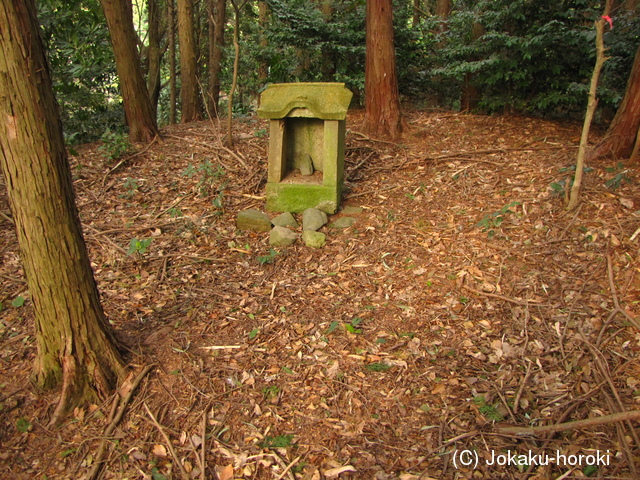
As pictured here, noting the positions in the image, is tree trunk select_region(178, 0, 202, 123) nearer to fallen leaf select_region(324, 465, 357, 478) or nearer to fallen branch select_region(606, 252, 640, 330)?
fallen branch select_region(606, 252, 640, 330)

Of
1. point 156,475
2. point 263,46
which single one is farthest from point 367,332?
point 263,46

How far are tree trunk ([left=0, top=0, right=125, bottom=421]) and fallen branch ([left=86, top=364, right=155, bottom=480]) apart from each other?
143 mm

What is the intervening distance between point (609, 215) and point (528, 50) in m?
3.08

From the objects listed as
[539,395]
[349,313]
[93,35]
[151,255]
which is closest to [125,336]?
[151,255]

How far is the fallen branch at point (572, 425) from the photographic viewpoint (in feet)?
8.07

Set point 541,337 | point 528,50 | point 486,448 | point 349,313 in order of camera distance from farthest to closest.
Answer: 1. point 528,50
2. point 349,313
3. point 541,337
4. point 486,448

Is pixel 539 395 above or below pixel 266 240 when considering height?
below

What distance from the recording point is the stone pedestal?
4.99 m

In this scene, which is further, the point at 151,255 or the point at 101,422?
the point at 151,255

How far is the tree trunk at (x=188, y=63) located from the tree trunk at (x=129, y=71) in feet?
8.10

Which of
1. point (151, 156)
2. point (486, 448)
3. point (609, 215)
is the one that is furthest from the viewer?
point (151, 156)

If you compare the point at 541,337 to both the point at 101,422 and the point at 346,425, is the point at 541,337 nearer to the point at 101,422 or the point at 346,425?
the point at 346,425

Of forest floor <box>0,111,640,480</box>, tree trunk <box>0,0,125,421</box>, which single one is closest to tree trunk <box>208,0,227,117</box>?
forest floor <box>0,111,640,480</box>

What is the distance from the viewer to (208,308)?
12.6ft
